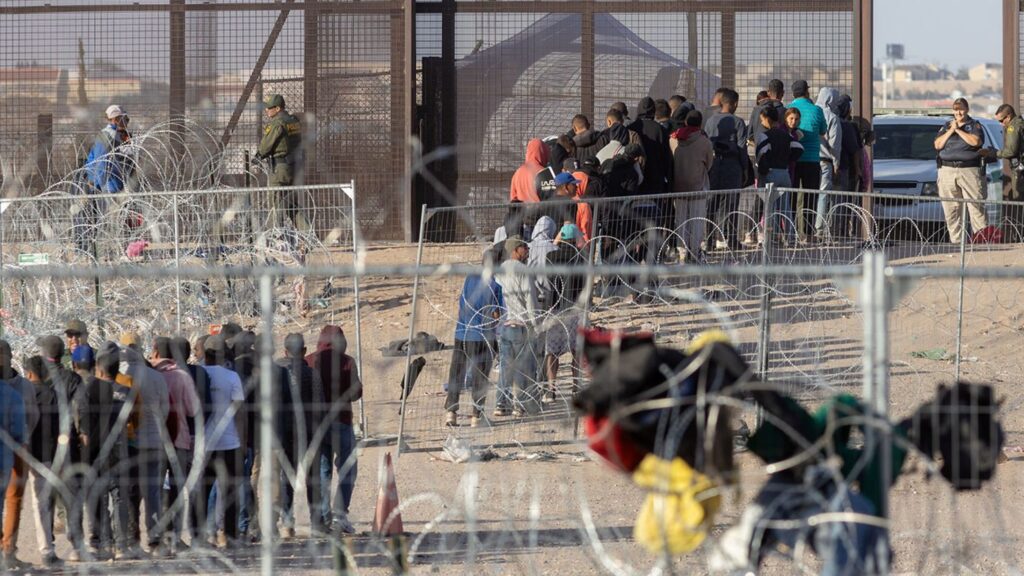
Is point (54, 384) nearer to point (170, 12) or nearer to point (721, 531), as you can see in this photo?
point (721, 531)

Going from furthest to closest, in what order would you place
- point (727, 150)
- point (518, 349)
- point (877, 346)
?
point (727, 150)
point (518, 349)
point (877, 346)

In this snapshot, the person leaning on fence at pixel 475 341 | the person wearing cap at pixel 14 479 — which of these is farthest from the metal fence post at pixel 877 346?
the person leaning on fence at pixel 475 341

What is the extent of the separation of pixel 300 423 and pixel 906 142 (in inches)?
480

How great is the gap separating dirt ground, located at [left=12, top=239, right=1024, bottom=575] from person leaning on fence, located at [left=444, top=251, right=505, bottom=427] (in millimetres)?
260

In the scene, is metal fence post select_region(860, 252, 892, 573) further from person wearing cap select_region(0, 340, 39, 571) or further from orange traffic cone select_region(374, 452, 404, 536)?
person wearing cap select_region(0, 340, 39, 571)

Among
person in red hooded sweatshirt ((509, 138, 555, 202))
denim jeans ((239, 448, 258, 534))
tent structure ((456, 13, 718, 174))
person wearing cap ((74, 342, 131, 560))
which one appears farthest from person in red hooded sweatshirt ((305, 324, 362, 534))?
tent structure ((456, 13, 718, 174))

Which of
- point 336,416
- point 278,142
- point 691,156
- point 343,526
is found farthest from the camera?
point 278,142

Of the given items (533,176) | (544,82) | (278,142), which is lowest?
(533,176)

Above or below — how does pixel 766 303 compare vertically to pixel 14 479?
above

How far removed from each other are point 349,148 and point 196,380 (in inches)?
346

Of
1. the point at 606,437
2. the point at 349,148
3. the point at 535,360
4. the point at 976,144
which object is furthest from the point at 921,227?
the point at 606,437

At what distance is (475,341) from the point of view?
11.1m

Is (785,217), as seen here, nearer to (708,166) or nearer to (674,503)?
(708,166)

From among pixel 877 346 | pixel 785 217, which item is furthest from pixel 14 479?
pixel 785 217
